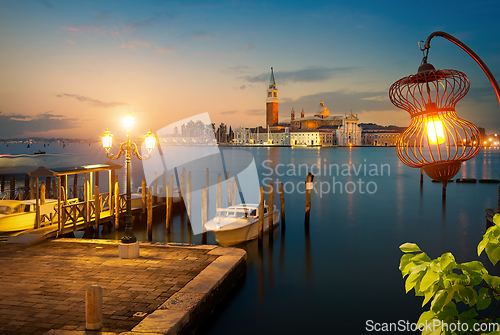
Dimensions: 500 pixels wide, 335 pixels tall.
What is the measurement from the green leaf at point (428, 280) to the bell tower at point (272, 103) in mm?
146291

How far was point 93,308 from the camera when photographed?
465cm

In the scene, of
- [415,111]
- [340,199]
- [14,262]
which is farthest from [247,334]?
[340,199]

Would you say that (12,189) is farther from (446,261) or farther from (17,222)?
(446,261)

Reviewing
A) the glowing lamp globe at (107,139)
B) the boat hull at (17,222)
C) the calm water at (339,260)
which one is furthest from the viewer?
the boat hull at (17,222)

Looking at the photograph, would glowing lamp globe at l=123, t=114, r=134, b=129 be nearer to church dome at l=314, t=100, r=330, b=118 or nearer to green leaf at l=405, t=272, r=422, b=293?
green leaf at l=405, t=272, r=422, b=293

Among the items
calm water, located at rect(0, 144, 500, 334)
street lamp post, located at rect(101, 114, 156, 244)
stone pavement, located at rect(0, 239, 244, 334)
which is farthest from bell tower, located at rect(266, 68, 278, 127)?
stone pavement, located at rect(0, 239, 244, 334)

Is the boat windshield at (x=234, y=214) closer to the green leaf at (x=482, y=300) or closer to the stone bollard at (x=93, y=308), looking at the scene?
the stone bollard at (x=93, y=308)

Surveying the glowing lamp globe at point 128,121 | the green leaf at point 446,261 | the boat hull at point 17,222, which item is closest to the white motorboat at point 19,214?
the boat hull at point 17,222

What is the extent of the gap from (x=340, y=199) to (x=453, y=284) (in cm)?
2336

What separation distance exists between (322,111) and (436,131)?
158530mm

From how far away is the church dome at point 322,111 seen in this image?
15562 cm

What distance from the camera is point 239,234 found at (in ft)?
39.5

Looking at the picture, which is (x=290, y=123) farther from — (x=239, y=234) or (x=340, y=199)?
(x=239, y=234)

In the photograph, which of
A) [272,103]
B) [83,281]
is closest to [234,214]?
[83,281]
